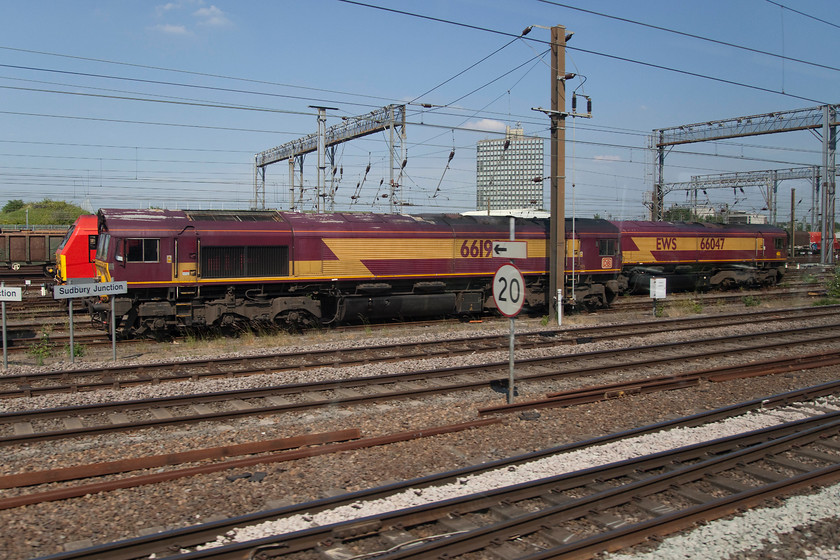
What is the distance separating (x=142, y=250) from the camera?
1553 cm

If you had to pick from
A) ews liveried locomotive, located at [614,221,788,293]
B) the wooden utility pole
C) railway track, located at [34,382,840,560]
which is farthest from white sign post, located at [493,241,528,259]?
ews liveried locomotive, located at [614,221,788,293]

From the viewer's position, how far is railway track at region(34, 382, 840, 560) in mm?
5312

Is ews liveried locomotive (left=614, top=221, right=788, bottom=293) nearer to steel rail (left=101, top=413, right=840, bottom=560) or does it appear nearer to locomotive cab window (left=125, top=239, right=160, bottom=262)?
locomotive cab window (left=125, top=239, right=160, bottom=262)

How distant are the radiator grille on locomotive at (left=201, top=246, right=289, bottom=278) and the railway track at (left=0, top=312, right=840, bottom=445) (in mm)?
6194

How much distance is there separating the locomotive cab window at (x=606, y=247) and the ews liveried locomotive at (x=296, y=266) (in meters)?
2.11

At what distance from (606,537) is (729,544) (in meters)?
1.15

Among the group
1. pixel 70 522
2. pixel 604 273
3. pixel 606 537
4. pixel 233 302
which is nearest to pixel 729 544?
pixel 606 537

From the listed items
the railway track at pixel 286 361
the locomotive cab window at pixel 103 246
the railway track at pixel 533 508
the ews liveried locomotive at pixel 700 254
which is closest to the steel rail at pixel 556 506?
the railway track at pixel 533 508

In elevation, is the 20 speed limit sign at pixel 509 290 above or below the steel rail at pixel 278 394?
above

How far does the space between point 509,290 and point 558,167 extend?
10.9 meters

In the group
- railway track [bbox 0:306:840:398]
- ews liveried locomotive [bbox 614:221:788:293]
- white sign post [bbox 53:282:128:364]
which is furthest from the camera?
ews liveried locomotive [bbox 614:221:788:293]

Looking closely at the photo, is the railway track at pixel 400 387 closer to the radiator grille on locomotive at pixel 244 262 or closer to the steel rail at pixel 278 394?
the steel rail at pixel 278 394

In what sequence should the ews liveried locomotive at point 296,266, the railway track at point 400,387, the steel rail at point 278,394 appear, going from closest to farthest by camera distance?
1. the steel rail at point 278,394
2. the railway track at point 400,387
3. the ews liveried locomotive at point 296,266

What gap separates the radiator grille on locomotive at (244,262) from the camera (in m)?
16.2
